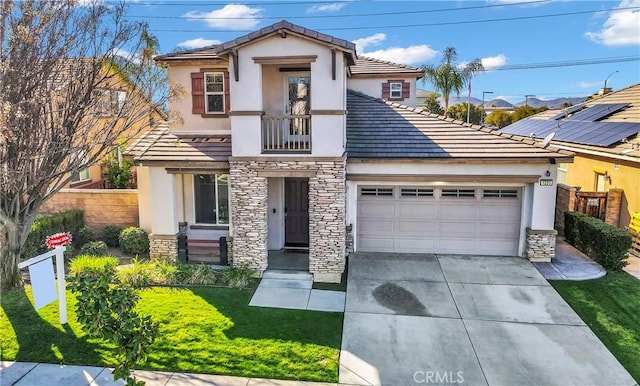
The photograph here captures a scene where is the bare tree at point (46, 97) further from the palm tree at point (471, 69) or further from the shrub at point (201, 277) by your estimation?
the palm tree at point (471, 69)

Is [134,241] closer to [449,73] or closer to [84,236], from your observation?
[84,236]

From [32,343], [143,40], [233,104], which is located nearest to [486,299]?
[233,104]

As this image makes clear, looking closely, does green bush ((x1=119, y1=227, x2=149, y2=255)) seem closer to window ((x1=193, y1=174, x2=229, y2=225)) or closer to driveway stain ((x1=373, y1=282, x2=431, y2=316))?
window ((x1=193, y1=174, x2=229, y2=225))

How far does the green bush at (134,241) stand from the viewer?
12.9 metres

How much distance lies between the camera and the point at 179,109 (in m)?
13.2

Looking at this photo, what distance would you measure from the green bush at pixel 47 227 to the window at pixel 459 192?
Answer: 468 inches

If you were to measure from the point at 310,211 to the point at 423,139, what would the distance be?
424 centimetres

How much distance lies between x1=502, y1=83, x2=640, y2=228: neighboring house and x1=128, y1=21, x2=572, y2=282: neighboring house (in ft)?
10.4

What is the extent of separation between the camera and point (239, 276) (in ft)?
34.4

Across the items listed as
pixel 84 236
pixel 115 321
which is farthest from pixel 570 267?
pixel 84 236

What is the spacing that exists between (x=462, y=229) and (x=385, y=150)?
3253mm

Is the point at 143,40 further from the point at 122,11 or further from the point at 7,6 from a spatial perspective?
the point at 7,6

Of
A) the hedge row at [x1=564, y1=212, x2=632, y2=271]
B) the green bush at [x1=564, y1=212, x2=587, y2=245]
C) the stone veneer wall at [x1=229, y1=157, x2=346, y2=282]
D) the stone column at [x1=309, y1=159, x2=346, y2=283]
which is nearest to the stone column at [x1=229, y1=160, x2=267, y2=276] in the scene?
the stone veneer wall at [x1=229, y1=157, x2=346, y2=282]

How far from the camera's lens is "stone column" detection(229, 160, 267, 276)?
35.5 feet
